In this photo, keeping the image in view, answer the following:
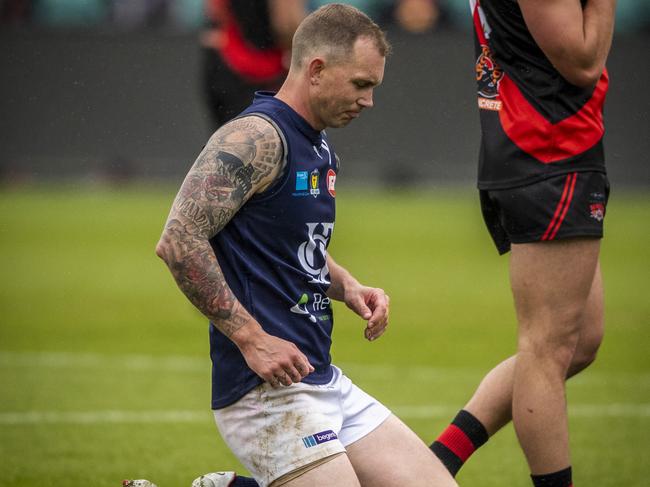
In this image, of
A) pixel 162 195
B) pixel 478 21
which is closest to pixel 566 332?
pixel 478 21

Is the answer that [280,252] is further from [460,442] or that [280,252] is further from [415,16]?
[415,16]

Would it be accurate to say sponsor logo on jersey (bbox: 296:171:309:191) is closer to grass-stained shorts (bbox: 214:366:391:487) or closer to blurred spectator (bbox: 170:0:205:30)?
grass-stained shorts (bbox: 214:366:391:487)

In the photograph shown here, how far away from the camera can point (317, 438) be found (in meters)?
4.09

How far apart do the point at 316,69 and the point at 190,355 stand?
Result: 5567 mm

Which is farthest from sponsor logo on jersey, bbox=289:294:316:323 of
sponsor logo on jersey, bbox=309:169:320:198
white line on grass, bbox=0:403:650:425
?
white line on grass, bbox=0:403:650:425

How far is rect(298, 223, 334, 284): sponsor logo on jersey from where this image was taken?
4.26m

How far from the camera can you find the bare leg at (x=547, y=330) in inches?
185

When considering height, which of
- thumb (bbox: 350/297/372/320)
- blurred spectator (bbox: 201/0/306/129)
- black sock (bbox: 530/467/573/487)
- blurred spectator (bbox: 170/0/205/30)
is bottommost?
black sock (bbox: 530/467/573/487)

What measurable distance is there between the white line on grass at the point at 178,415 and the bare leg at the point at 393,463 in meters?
2.82

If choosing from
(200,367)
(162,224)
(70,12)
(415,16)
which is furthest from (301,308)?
(70,12)

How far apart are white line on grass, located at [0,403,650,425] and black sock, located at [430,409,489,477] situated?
80.3 inches

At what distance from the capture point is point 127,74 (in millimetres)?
28422

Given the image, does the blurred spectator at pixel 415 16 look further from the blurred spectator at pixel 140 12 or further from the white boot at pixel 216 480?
the white boot at pixel 216 480

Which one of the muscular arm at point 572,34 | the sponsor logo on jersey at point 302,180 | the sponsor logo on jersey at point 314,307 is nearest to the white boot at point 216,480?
the sponsor logo on jersey at point 314,307
